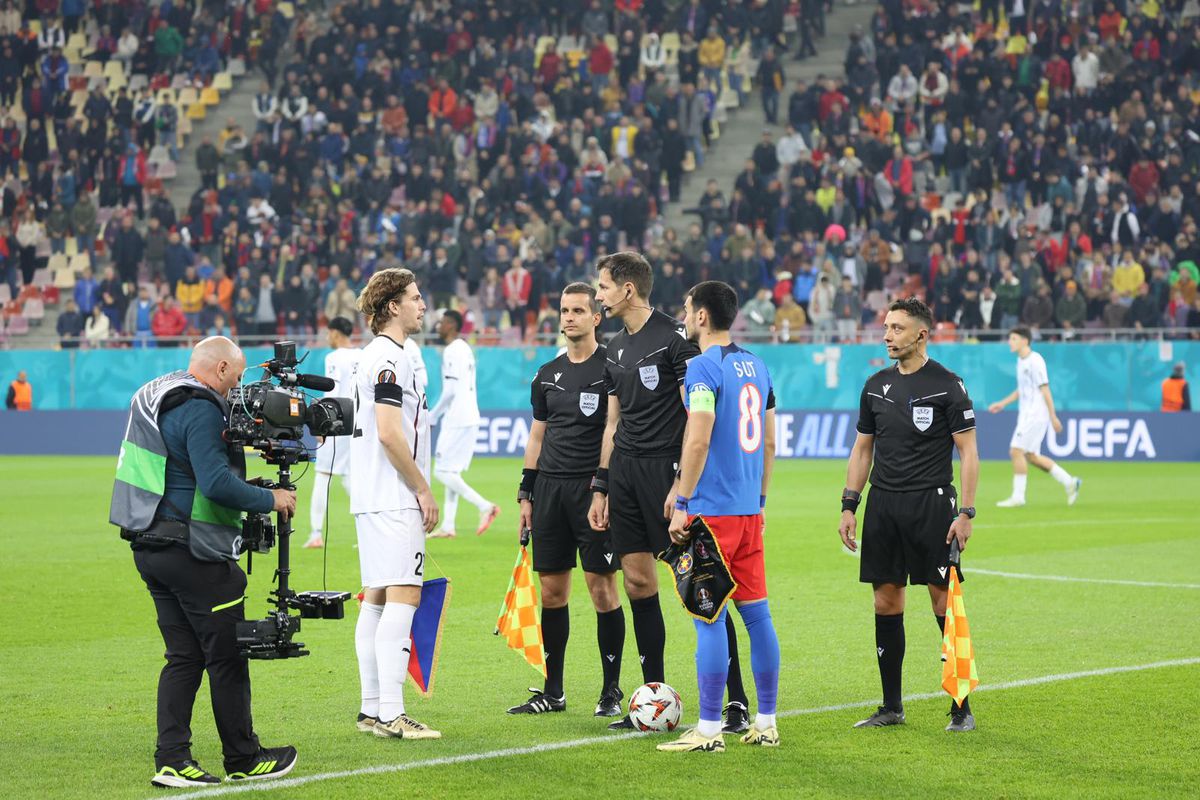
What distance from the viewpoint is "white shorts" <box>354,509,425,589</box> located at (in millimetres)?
7820

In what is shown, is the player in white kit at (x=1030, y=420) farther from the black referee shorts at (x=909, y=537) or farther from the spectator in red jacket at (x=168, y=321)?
the spectator in red jacket at (x=168, y=321)

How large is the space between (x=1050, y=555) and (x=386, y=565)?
9.35 meters

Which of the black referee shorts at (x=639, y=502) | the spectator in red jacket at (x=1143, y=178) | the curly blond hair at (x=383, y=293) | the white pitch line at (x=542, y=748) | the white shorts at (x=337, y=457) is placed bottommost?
the white pitch line at (x=542, y=748)

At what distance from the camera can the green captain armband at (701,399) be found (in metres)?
7.41

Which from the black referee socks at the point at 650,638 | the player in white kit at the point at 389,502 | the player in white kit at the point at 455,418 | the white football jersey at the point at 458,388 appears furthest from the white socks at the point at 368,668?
the white football jersey at the point at 458,388

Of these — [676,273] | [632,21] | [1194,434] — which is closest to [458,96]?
[632,21]

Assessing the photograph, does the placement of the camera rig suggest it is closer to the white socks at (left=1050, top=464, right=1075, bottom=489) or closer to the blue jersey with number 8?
the blue jersey with number 8

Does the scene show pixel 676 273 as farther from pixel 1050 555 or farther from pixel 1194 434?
pixel 1050 555

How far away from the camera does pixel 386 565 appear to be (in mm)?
7828

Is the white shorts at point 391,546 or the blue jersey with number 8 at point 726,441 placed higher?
the blue jersey with number 8 at point 726,441

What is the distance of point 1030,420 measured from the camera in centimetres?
2103

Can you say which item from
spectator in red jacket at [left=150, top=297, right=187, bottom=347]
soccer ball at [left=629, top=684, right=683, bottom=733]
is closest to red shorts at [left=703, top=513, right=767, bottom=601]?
soccer ball at [left=629, top=684, right=683, bottom=733]

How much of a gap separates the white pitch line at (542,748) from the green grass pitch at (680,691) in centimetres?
2

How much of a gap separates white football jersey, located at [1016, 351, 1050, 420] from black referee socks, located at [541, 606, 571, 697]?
13646 mm
